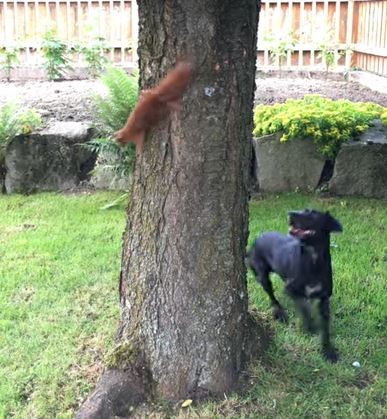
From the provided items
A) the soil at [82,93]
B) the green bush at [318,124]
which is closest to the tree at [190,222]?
the green bush at [318,124]

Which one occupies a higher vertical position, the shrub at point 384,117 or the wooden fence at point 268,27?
the wooden fence at point 268,27

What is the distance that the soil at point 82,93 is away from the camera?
305 inches

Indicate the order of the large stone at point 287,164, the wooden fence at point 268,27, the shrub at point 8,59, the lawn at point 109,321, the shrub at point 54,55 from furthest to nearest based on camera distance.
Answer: the wooden fence at point 268,27 → the shrub at point 8,59 → the shrub at point 54,55 → the large stone at point 287,164 → the lawn at point 109,321

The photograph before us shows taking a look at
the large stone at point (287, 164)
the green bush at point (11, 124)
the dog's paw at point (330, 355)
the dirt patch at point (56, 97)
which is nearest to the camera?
the dog's paw at point (330, 355)

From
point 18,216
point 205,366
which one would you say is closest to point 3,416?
point 205,366

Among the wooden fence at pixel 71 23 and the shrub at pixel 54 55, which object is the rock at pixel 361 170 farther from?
the wooden fence at pixel 71 23

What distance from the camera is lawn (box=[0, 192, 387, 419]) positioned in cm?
324

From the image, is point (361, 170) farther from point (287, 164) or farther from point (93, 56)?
point (93, 56)

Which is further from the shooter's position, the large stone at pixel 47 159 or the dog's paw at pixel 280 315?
the large stone at pixel 47 159

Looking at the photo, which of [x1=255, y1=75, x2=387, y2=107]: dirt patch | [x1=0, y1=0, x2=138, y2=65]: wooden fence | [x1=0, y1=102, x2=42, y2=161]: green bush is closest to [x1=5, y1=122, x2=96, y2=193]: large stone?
[x1=0, y1=102, x2=42, y2=161]: green bush

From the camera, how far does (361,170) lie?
19.9 ft

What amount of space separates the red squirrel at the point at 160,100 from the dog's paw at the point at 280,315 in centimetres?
147

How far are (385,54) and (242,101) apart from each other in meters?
7.73

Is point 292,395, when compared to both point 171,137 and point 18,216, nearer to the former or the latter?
point 171,137
